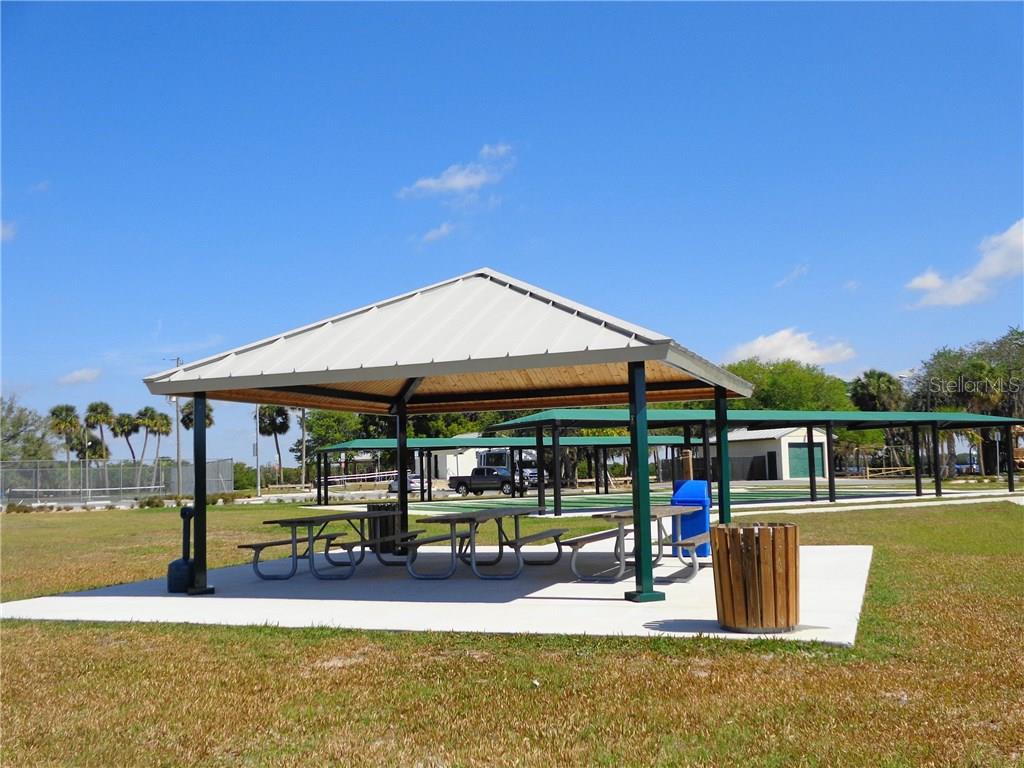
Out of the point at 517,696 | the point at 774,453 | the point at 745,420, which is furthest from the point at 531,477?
the point at 517,696

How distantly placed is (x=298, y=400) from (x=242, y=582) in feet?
7.96

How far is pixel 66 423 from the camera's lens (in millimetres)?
78250

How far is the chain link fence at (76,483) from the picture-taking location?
4400 cm

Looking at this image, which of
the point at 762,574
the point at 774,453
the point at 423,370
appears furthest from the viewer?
the point at 774,453

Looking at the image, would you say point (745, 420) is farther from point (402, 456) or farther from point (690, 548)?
point (690, 548)

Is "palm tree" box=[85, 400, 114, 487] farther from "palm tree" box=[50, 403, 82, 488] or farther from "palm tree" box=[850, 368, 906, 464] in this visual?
"palm tree" box=[850, 368, 906, 464]

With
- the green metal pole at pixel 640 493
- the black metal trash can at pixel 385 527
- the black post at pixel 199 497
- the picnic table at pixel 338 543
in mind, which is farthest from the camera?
the black metal trash can at pixel 385 527

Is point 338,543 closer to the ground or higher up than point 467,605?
higher up

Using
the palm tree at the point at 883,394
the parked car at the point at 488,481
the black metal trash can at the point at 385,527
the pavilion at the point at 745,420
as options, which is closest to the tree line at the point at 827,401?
the palm tree at the point at 883,394

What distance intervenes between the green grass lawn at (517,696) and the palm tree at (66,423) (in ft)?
247

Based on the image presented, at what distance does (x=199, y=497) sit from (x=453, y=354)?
3.82m

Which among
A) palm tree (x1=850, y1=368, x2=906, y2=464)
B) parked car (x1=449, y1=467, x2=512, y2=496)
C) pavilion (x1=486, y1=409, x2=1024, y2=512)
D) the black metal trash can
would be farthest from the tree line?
the black metal trash can

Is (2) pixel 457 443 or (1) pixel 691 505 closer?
(1) pixel 691 505

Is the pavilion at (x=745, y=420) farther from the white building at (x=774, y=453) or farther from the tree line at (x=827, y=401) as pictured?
the tree line at (x=827, y=401)
